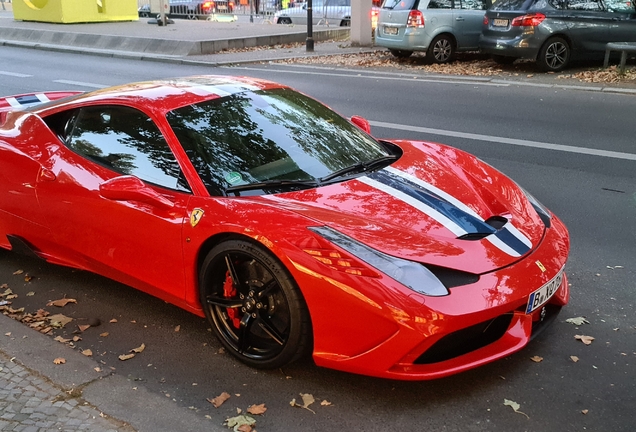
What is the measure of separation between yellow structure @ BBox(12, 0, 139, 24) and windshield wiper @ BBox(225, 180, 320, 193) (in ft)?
78.4

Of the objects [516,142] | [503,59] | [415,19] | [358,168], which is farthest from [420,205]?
[503,59]

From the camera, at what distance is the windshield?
390 centimetres

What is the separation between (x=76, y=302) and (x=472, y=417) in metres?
2.72

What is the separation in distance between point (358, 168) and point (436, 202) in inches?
23.3

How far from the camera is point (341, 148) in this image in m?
4.36

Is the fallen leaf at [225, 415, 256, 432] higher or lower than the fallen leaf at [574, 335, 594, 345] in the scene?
lower

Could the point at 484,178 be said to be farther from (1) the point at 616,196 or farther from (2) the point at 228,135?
(1) the point at 616,196

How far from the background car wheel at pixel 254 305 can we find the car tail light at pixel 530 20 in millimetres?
11586

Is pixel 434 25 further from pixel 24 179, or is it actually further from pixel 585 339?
pixel 585 339

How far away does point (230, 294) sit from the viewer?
3.70m

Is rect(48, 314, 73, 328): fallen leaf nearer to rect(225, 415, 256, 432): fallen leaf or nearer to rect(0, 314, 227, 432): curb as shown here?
rect(0, 314, 227, 432): curb

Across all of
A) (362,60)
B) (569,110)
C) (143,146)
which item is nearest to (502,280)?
(143,146)

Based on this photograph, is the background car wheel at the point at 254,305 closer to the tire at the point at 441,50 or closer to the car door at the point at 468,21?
the tire at the point at 441,50

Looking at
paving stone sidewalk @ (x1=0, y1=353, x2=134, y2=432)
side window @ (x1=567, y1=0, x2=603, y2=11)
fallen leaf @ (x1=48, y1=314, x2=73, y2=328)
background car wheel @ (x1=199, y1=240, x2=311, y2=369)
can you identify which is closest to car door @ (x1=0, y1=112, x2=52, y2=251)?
fallen leaf @ (x1=48, y1=314, x2=73, y2=328)
